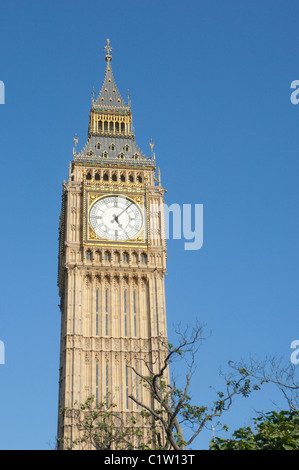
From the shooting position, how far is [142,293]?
63.9 meters

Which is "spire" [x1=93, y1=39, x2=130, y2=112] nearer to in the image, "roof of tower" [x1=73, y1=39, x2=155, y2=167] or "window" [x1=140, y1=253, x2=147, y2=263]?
"roof of tower" [x1=73, y1=39, x2=155, y2=167]

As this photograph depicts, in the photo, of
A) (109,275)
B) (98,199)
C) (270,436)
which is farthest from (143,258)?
(270,436)

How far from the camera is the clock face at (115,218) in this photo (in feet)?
213

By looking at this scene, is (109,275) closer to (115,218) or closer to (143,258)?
(143,258)

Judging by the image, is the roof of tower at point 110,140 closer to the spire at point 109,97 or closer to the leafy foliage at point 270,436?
the spire at point 109,97

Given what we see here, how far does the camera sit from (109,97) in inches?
3066

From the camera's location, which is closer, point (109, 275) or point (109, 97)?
point (109, 275)

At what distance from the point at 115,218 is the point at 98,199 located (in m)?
2.48

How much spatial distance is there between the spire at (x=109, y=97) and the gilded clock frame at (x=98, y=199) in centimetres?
1257

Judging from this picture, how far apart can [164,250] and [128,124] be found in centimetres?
1621

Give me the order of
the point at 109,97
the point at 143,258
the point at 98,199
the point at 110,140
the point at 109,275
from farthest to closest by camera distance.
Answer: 1. the point at 109,97
2. the point at 110,140
3. the point at 98,199
4. the point at 143,258
5. the point at 109,275

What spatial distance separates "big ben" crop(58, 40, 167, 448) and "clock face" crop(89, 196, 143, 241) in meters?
0.09

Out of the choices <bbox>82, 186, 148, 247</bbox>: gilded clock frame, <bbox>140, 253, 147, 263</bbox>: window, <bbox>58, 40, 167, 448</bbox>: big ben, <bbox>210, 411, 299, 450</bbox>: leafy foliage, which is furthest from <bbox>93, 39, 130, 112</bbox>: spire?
<bbox>210, 411, 299, 450</bbox>: leafy foliage
